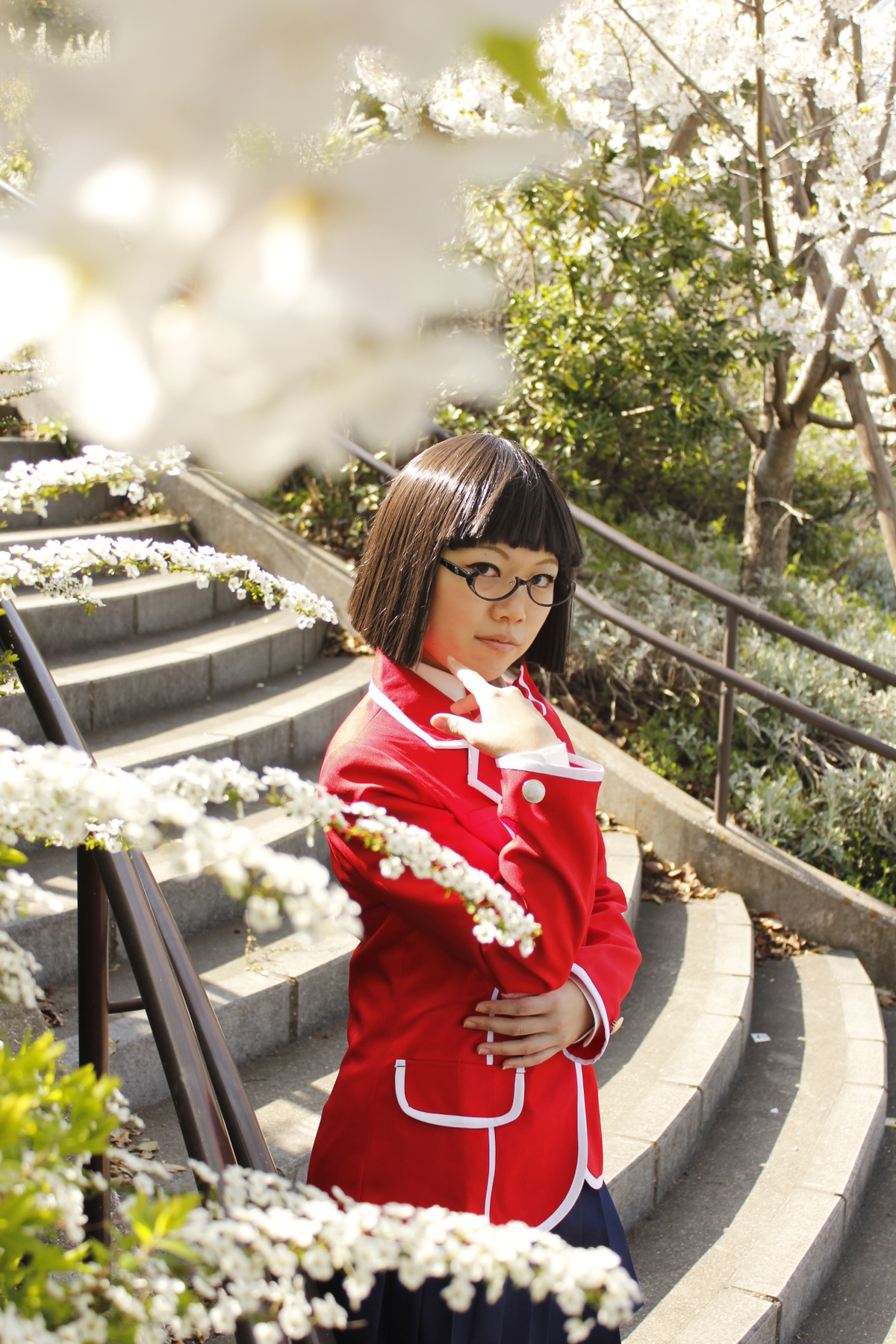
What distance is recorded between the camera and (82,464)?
1192 mm

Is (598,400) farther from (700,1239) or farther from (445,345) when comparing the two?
(445,345)

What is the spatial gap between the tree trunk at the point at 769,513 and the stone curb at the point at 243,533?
281cm

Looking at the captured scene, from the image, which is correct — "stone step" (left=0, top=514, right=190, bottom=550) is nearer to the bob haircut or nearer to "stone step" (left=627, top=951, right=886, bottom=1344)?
the bob haircut

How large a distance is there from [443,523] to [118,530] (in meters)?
3.62

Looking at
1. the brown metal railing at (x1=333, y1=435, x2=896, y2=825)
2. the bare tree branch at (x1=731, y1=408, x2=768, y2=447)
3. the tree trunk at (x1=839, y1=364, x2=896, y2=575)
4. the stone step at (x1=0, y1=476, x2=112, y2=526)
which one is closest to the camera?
the brown metal railing at (x1=333, y1=435, x2=896, y2=825)

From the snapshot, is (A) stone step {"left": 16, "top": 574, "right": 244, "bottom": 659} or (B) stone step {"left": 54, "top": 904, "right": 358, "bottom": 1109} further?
(A) stone step {"left": 16, "top": 574, "right": 244, "bottom": 659}

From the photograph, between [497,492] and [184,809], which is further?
[497,492]

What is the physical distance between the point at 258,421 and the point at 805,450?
29.7 ft

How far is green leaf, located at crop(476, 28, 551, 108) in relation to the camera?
0.31 m

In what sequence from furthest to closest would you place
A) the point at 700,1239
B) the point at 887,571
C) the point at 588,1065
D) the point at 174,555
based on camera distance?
the point at 887,571 < the point at 700,1239 < the point at 588,1065 < the point at 174,555

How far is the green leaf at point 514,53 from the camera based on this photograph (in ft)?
1.03

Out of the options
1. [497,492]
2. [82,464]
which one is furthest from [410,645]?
[82,464]

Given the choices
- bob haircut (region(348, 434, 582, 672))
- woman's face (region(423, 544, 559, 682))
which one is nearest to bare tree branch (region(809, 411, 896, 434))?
bob haircut (region(348, 434, 582, 672))

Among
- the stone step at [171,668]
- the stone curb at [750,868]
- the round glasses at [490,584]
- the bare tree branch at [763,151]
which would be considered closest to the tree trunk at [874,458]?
the bare tree branch at [763,151]
